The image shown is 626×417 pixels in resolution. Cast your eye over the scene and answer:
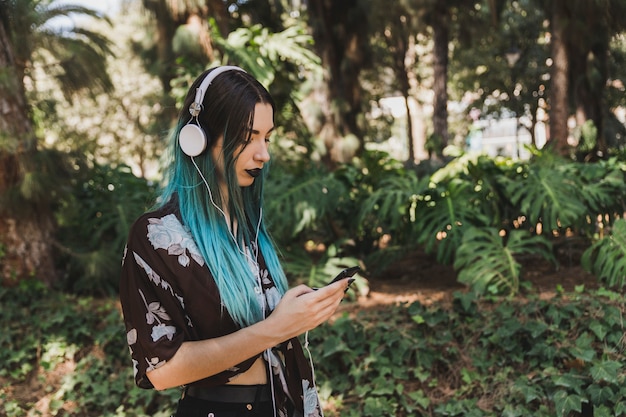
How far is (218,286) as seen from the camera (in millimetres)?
1509

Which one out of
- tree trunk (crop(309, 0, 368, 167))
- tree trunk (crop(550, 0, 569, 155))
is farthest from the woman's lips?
tree trunk (crop(309, 0, 368, 167))

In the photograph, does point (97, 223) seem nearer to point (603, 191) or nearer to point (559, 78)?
point (603, 191)

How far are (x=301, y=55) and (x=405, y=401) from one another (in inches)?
168

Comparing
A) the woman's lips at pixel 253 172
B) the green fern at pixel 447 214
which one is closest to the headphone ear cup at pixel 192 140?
the woman's lips at pixel 253 172

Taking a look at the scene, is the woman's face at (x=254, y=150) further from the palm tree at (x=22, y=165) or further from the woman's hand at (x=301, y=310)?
the palm tree at (x=22, y=165)

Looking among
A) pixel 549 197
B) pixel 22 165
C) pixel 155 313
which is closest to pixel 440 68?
pixel 549 197

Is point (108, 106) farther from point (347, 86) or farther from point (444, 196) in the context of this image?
point (444, 196)

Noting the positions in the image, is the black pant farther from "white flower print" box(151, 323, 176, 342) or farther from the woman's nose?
the woman's nose

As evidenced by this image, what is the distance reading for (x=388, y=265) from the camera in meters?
6.36

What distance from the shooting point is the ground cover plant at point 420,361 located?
4055 millimetres

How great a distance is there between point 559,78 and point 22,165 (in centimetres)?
626

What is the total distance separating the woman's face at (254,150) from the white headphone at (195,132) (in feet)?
0.16

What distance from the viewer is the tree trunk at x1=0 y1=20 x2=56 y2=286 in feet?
19.4

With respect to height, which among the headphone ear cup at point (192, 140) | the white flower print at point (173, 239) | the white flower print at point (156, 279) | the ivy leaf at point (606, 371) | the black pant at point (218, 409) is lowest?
the ivy leaf at point (606, 371)
